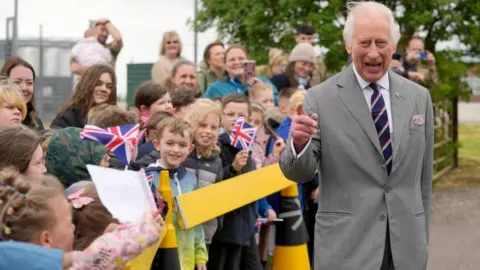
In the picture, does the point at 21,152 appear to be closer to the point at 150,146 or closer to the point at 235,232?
the point at 150,146

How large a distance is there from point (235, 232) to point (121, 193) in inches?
142

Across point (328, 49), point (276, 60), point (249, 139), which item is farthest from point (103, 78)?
point (328, 49)

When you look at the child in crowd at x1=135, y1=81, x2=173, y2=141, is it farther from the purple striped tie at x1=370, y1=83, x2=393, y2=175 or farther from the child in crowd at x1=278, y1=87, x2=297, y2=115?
the purple striped tie at x1=370, y1=83, x2=393, y2=175

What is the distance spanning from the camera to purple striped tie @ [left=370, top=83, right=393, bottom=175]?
18.2 ft

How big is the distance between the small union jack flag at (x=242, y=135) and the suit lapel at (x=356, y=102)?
8.06ft

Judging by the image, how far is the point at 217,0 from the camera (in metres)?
17.0

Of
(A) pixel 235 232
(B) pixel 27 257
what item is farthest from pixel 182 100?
(B) pixel 27 257

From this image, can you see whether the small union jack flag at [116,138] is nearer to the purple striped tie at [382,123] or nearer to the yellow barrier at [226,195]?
the yellow barrier at [226,195]

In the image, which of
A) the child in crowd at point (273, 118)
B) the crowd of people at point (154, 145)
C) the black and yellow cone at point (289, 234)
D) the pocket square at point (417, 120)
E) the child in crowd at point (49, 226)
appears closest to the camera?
the child in crowd at point (49, 226)

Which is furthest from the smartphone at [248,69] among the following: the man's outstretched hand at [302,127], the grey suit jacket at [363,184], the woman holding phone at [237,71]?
the man's outstretched hand at [302,127]

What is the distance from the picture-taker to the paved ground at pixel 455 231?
35.8 ft

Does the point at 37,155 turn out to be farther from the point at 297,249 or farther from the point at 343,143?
the point at 297,249

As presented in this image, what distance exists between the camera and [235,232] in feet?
26.6

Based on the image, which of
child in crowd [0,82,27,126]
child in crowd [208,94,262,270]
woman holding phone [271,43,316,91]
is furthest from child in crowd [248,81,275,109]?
child in crowd [0,82,27,126]
